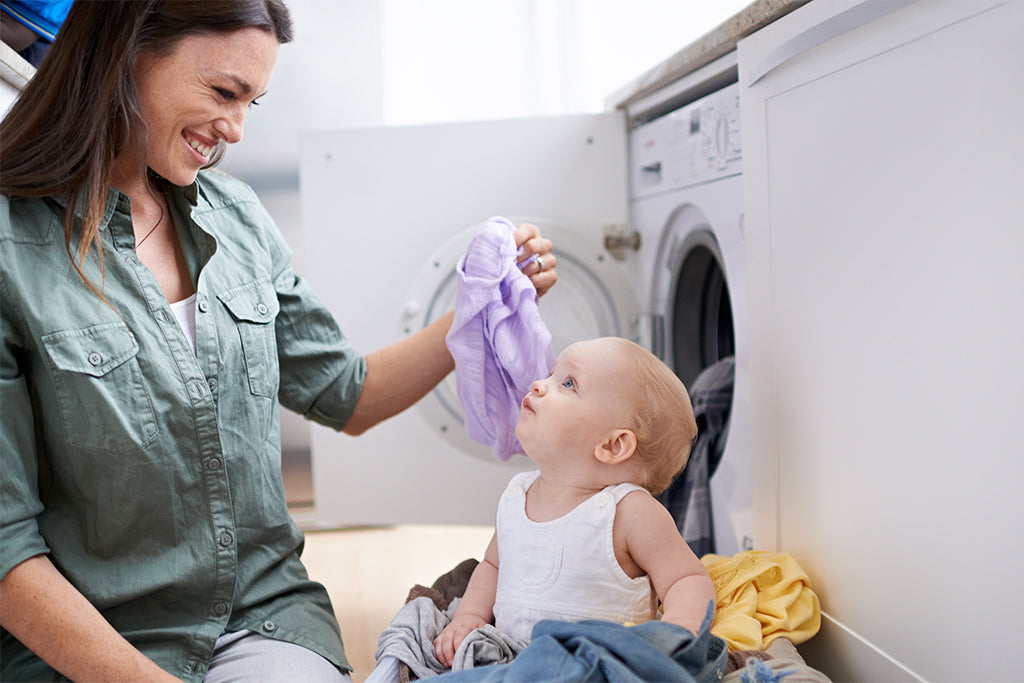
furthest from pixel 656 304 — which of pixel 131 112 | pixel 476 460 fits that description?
pixel 131 112

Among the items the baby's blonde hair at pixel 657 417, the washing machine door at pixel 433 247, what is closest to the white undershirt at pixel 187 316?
the baby's blonde hair at pixel 657 417

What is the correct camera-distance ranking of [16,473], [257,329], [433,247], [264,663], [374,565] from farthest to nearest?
[374,565], [433,247], [257,329], [264,663], [16,473]

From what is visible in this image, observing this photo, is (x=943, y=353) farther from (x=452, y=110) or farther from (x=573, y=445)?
(x=452, y=110)

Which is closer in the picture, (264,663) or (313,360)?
(264,663)

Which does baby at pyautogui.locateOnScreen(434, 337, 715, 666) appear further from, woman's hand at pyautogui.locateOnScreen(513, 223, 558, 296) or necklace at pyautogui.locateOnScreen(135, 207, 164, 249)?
necklace at pyautogui.locateOnScreen(135, 207, 164, 249)

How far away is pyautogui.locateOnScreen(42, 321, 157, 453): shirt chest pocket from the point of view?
1.03 metres

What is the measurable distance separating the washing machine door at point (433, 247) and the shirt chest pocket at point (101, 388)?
1121mm

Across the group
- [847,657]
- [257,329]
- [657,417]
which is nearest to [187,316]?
[257,329]

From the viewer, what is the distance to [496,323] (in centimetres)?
125

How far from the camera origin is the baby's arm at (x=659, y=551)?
102cm

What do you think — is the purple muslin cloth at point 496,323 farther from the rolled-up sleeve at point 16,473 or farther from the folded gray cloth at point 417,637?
the rolled-up sleeve at point 16,473

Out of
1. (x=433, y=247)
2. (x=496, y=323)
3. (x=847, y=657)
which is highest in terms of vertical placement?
(x=433, y=247)

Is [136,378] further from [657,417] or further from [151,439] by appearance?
[657,417]

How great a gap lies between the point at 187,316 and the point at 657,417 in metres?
0.64
